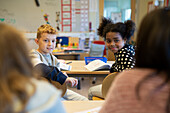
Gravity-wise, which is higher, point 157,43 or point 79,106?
point 157,43

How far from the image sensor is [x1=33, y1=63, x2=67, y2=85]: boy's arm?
173 cm

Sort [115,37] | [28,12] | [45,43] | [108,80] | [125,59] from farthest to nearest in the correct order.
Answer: [28,12] < [115,37] < [45,43] < [125,59] < [108,80]

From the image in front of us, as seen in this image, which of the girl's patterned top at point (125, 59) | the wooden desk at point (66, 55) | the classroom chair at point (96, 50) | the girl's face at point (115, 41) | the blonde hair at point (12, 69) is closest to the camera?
the blonde hair at point (12, 69)

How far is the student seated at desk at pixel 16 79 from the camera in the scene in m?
0.55

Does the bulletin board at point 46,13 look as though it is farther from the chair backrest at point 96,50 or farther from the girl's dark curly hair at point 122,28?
the girl's dark curly hair at point 122,28

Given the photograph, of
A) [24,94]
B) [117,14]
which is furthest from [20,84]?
[117,14]

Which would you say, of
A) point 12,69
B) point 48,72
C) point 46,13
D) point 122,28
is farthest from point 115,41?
point 46,13

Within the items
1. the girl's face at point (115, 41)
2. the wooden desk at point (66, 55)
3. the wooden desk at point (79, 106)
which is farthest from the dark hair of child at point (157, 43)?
the wooden desk at point (66, 55)

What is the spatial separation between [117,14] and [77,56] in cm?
286

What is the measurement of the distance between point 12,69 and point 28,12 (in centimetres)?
587

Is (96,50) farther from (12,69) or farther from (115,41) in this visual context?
(12,69)

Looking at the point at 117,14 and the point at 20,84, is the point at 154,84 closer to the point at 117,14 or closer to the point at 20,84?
the point at 20,84

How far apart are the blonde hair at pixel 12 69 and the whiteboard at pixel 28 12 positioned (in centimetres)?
570

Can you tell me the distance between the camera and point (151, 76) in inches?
28.0
